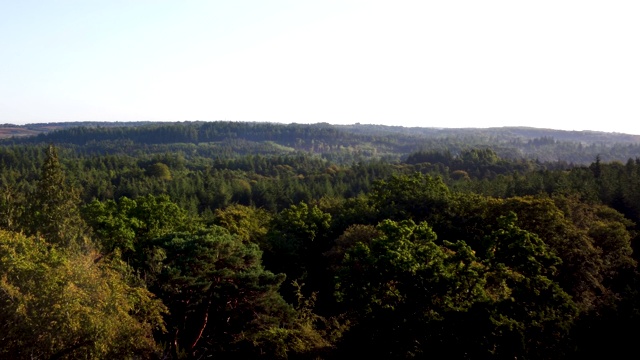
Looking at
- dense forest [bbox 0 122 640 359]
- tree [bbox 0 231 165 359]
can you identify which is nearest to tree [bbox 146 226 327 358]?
dense forest [bbox 0 122 640 359]

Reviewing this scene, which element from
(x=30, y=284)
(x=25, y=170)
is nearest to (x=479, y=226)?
(x=30, y=284)

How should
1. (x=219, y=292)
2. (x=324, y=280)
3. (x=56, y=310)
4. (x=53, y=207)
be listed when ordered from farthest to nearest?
(x=324, y=280) < (x=53, y=207) < (x=219, y=292) < (x=56, y=310)

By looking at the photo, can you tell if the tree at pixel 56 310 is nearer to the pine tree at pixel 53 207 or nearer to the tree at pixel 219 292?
A: the tree at pixel 219 292

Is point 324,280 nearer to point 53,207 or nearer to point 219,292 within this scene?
point 219,292

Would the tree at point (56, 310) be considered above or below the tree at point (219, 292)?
above

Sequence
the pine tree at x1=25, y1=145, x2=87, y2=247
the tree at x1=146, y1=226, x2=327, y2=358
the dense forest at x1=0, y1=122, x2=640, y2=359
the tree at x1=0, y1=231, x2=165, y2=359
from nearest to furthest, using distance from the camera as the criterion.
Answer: the tree at x1=0, y1=231, x2=165, y2=359 → the dense forest at x1=0, y1=122, x2=640, y2=359 → the tree at x1=146, y1=226, x2=327, y2=358 → the pine tree at x1=25, y1=145, x2=87, y2=247

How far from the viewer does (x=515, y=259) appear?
79.5ft

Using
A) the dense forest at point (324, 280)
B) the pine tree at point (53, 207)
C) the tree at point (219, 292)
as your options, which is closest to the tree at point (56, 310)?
the dense forest at point (324, 280)

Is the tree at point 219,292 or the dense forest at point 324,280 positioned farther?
the tree at point 219,292

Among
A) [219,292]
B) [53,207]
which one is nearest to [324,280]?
[219,292]

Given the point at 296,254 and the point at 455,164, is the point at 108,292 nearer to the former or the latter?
the point at 296,254

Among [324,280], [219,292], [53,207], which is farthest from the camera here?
[324,280]

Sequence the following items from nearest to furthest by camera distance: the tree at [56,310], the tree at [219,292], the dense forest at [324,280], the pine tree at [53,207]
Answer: the tree at [56,310] < the dense forest at [324,280] < the tree at [219,292] < the pine tree at [53,207]

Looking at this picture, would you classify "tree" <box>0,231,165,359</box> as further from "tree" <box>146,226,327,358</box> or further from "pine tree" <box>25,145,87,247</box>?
"pine tree" <box>25,145,87,247</box>
